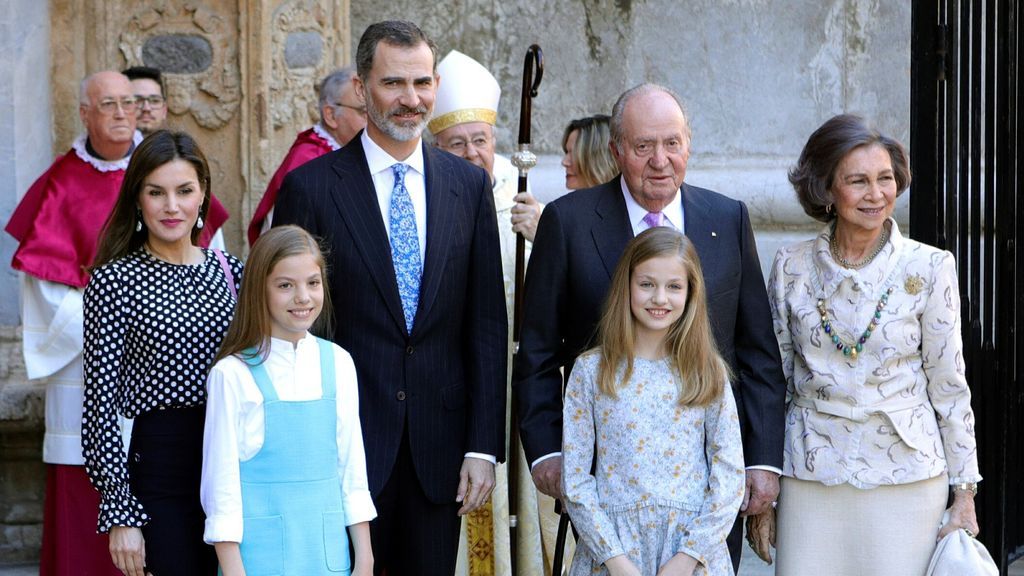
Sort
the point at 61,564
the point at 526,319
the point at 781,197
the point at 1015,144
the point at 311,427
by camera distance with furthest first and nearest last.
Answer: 1. the point at 781,197
2. the point at 1015,144
3. the point at 61,564
4. the point at 526,319
5. the point at 311,427

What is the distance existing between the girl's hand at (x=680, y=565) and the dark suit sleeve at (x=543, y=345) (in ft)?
1.45

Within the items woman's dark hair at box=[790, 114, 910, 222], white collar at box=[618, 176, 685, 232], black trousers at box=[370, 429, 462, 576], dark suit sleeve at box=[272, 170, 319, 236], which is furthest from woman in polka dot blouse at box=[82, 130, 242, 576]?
woman's dark hair at box=[790, 114, 910, 222]

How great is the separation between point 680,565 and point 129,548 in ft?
4.32

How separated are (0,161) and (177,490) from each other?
8.88 feet

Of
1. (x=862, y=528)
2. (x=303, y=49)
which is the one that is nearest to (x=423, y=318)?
(x=862, y=528)

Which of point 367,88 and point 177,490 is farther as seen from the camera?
point 367,88

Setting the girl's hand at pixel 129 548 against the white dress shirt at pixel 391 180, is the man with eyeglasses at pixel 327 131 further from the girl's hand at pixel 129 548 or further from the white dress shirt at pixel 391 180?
the girl's hand at pixel 129 548

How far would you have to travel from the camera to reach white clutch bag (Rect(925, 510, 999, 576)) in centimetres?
381

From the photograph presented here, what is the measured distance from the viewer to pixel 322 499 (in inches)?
144

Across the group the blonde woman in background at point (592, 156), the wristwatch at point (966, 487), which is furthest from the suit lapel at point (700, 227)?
the blonde woman in background at point (592, 156)

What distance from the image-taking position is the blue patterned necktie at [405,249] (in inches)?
156

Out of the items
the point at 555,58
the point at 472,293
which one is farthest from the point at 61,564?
the point at 555,58

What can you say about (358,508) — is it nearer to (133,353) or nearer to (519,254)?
(133,353)

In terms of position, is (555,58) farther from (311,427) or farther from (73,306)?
(311,427)
